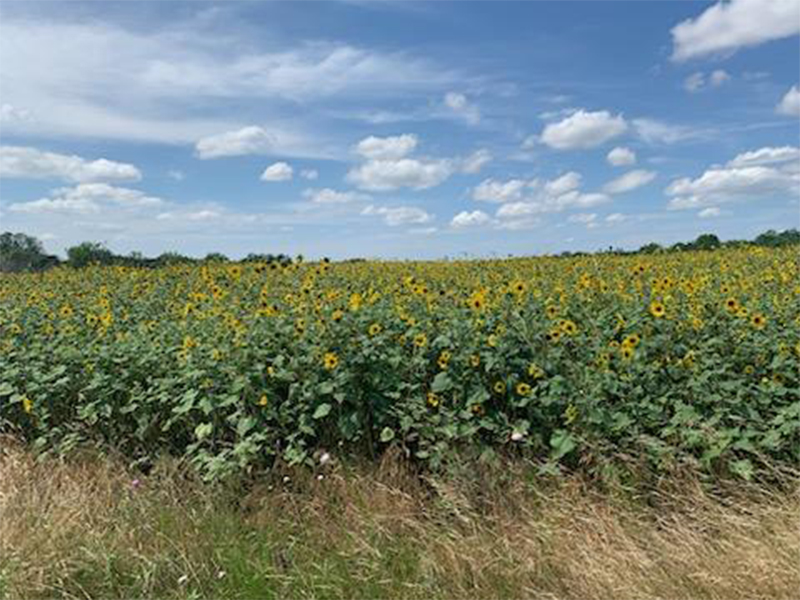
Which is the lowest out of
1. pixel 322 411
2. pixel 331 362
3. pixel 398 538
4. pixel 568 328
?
pixel 398 538

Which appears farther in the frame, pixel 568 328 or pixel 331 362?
pixel 568 328

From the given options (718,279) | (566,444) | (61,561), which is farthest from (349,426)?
(718,279)

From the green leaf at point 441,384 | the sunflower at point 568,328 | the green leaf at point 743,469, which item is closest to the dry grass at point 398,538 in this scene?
the green leaf at point 743,469

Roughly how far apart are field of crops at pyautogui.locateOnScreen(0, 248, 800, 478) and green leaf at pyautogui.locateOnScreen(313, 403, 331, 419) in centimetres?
2

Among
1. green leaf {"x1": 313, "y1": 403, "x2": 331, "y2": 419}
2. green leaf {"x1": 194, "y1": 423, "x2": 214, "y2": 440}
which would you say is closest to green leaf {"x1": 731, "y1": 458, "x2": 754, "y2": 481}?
green leaf {"x1": 313, "y1": 403, "x2": 331, "y2": 419}

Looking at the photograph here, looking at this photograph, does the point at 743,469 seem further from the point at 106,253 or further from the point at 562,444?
the point at 106,253

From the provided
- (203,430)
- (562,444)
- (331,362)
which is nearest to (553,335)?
(562,444)

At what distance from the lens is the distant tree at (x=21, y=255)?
15305 millimetres

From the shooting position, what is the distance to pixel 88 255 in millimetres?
15188

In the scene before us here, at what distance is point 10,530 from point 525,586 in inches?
86.8

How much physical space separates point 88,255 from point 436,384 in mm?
12780

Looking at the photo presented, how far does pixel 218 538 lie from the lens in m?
3.50

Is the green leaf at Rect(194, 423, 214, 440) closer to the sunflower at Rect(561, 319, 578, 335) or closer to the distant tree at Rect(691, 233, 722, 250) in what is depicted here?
the sunflower at Rect(561, 319, 578, 335)

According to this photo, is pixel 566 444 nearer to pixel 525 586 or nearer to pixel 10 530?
pixel 525 586
